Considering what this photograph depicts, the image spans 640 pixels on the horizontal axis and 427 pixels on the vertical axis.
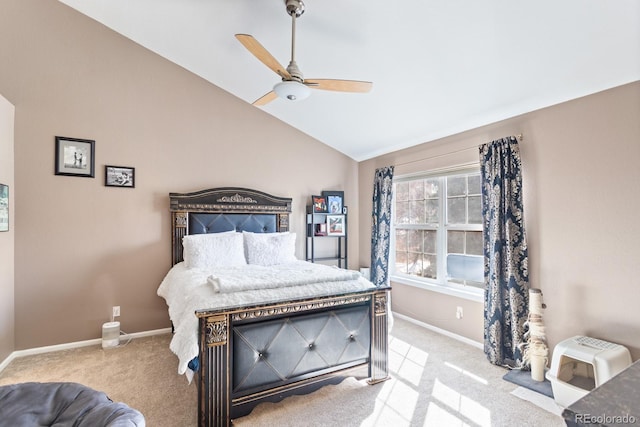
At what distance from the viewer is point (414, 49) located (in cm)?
246

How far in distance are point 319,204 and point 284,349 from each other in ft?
8.77

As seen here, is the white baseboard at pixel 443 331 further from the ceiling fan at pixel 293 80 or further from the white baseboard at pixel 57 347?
the white baseboard at pixel 57 347

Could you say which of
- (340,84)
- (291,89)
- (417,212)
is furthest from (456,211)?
(291,89)

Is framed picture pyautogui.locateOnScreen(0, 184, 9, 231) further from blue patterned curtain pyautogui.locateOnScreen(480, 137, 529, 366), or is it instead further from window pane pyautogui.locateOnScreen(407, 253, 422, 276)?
blue patterned curtain pyautogui.locateOnScreen(480, 137, 529, 366)

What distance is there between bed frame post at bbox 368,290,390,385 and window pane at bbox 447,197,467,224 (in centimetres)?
164

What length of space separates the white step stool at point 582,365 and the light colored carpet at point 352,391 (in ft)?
0.71

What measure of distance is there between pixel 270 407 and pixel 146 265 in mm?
2328

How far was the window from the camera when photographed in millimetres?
3381

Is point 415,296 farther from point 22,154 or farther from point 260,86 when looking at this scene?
point 22,154

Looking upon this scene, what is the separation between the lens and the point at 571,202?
2484 mm

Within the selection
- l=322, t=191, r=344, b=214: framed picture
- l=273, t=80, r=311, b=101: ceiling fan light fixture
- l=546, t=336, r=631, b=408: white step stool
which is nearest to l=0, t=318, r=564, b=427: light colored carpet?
l=546, t=336, r=631, b=408: white step stool

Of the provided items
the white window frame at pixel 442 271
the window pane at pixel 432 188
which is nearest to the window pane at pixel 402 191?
the white window frame at pixel 442 271

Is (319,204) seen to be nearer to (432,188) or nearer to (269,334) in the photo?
(432,188)

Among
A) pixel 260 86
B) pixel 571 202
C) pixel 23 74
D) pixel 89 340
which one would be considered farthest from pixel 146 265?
pixel 571 202
